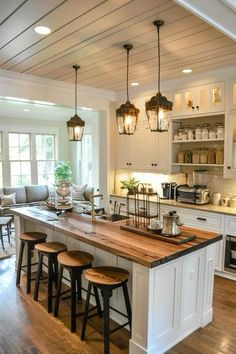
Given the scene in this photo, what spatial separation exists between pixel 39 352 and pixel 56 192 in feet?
6.13

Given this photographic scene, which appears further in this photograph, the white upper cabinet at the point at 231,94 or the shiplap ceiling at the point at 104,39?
the white upper cabinet at the point at 231,94

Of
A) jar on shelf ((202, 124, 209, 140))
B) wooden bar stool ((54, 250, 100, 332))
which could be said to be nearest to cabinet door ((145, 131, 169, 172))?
jar on shelf ((202, 124, 209, 140))

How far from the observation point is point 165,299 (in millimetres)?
2285

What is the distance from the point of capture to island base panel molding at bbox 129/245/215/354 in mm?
2164

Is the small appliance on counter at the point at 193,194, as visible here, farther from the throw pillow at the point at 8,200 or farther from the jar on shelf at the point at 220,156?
the throw pillow at the point at 8,200

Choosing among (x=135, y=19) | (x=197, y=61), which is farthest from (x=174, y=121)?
(x=135, y=19)

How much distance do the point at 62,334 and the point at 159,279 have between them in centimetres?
112

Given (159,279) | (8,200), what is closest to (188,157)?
(159,279)

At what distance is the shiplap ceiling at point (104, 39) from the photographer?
220cm

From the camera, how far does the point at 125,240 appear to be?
2484mm

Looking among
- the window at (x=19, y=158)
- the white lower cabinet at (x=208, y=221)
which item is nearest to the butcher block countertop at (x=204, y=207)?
the white lower cabinet at (x=208, y=221)

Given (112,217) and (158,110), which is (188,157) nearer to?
(112,217)

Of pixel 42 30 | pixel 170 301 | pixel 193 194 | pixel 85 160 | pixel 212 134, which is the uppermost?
pixel 42 30

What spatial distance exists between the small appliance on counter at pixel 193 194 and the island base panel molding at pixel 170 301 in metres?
1.58
